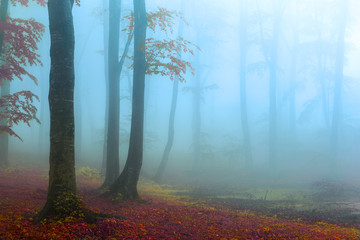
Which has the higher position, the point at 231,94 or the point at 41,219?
the point at 231,94

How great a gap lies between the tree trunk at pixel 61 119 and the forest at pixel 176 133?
2 centimetres

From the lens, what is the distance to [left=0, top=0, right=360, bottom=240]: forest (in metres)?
6.93

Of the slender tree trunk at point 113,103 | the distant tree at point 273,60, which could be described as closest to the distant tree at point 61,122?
the slender tree trunk at point 113,103

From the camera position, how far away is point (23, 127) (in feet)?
174

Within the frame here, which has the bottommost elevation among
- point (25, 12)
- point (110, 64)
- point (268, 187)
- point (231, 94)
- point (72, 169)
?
point (268, 187)

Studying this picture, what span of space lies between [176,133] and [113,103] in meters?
33.8

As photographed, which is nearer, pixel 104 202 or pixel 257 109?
pixel 104 202

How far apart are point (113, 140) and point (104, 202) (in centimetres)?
452

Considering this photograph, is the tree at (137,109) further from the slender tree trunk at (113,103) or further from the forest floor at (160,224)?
the slender tree trunk at (113,103)

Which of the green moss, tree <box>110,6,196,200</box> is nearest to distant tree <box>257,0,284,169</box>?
tree <box>110,6,196,200</box>

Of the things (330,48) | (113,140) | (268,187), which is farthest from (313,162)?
(113,140)

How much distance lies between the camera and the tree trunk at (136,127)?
10977 millimetres

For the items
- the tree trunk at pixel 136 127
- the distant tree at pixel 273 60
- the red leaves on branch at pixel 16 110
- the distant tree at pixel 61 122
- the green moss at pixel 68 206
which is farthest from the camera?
the distant tree at pixel 273 60

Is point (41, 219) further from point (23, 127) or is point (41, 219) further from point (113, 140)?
point (23, 127)
